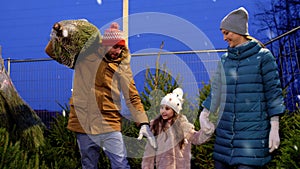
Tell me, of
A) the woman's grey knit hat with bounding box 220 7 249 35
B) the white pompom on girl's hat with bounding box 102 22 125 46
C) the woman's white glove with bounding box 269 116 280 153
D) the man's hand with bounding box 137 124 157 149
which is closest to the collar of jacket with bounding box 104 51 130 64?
the white pompom on girl's hat with bounding box 102 22 125 46

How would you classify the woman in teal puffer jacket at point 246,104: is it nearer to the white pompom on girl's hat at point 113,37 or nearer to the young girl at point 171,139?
the young girl at point 171,139

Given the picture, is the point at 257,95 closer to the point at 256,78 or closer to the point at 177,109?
the point at 256,78

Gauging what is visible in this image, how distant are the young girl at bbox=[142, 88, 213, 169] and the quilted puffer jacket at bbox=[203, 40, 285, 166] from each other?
688mm

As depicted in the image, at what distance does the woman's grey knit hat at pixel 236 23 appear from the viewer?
3.24m

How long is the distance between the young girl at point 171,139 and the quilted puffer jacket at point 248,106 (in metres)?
0.69

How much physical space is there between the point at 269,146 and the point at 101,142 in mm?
1283

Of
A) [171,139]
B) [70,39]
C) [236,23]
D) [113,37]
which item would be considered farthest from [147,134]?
[236,23]

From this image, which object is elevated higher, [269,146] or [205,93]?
[205,93]

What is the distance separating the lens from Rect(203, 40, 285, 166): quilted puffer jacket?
3.06 meters

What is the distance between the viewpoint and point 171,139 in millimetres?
3910

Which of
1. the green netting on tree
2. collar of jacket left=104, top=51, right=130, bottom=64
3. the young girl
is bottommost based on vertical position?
the young girl

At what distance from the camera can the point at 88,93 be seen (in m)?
3.47

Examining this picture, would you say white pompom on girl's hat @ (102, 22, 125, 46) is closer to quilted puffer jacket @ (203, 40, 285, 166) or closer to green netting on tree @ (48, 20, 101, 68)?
green netting on tree @ (48, 20, 101, 68)

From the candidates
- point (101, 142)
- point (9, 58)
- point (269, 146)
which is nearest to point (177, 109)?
point (101, 142)
